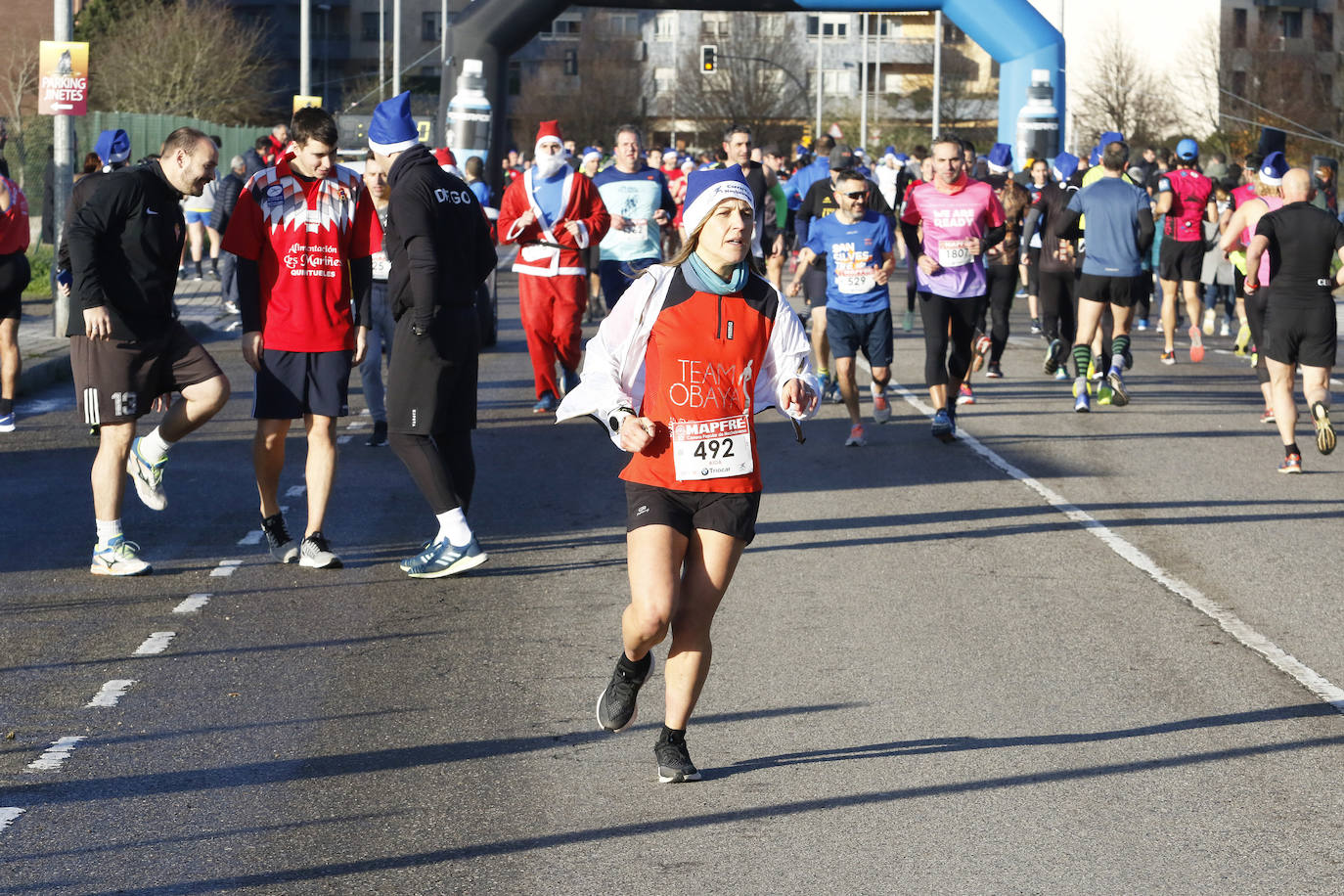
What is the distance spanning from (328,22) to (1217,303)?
288ft

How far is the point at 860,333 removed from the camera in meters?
12.8

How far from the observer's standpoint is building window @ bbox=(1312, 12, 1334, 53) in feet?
181

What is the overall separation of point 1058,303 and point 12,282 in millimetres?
8954

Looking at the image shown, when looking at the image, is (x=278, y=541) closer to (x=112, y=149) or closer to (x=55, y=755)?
(x=112, y=149)

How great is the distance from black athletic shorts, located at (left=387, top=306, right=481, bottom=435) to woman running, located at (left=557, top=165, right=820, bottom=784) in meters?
2.95

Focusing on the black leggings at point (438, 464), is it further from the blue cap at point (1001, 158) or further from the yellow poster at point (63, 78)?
the blue cap at point (1001, 158)

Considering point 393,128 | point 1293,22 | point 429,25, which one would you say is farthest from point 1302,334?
point 429,25

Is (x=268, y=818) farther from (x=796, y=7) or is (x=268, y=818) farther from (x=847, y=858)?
(x=796, y=7)

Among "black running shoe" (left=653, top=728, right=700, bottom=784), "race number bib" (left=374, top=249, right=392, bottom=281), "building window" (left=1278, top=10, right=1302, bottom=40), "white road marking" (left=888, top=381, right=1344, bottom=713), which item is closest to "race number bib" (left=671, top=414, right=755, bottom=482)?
"black running shoe" (left=653, top=728, right=700, bottom=784)

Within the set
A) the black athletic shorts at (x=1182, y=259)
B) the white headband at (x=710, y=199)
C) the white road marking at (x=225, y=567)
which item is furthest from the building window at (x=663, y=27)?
the white headband at (x=710, y=199)

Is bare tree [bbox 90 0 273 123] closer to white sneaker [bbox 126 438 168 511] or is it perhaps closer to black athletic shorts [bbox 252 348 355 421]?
white sneaker [bbox 126 438 168 511]

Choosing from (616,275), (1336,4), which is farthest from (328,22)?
(616,275)

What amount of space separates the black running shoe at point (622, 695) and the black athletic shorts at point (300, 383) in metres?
3.21

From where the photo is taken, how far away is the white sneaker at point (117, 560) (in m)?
8.19
